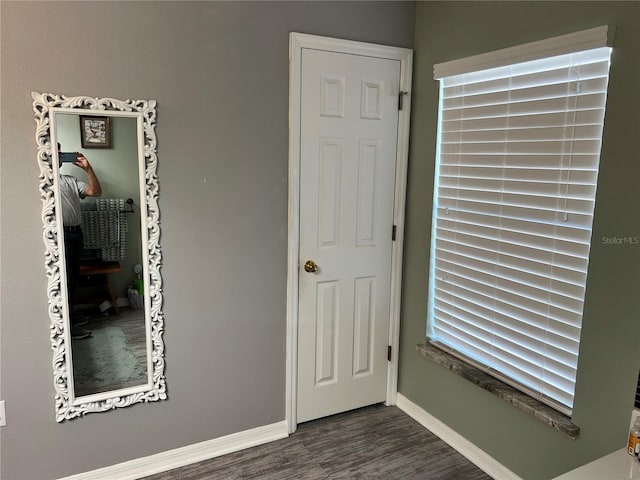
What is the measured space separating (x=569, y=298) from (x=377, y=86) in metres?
1.46

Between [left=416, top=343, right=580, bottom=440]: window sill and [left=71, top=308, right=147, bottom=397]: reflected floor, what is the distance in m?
1.50

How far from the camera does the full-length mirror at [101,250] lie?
6.53 ft

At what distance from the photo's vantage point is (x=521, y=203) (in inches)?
84.2

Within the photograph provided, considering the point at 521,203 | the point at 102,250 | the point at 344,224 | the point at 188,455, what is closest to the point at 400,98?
the point at 344,224

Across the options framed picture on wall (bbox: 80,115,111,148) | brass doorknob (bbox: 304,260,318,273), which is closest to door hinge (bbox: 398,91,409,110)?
brass doorknob (bbox: 304,260,318,273)

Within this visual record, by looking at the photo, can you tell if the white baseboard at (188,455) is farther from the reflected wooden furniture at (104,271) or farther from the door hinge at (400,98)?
the door hinge at (400,98)

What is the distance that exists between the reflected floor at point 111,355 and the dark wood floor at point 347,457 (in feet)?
1.73

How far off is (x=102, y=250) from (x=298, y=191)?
97cm

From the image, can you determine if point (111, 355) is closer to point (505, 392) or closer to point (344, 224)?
point (344, 224)

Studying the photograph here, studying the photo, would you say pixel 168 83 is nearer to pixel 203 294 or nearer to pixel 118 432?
pixel 203 294

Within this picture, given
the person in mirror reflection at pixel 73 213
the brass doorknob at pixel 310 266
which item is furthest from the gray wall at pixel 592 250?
the person in mirror reflection at pixel 73 213

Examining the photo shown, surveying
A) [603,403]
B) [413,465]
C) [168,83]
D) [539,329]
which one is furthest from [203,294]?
[603,403]

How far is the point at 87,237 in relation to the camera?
2092 millimetres

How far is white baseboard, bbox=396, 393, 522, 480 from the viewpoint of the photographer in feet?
7.67
